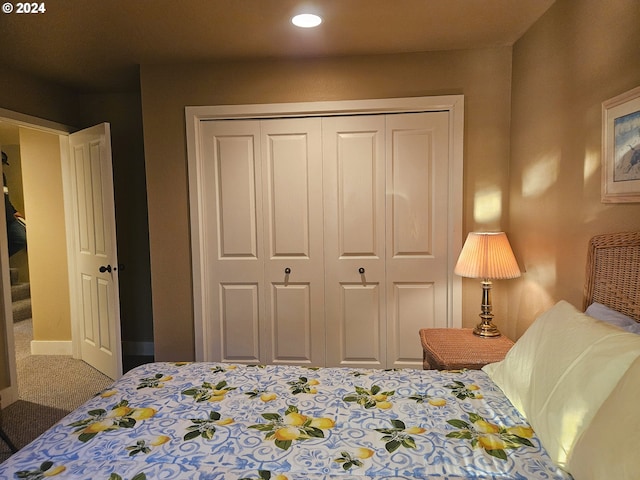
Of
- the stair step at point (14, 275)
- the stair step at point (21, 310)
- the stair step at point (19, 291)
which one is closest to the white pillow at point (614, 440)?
the stair step at point (21, 310)

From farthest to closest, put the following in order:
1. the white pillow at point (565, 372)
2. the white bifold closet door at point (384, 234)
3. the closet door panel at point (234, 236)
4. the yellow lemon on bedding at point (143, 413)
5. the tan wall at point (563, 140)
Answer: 1. the closet door panel at point (234, 236)
2. the white bifold closet door at point (384, 234)
3. the tan wall at point (563, 140)
4. the yellow lemon on bedding at point (143, 413)
5. the white pillow at point (565, 372)

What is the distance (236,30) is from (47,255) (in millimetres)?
3002

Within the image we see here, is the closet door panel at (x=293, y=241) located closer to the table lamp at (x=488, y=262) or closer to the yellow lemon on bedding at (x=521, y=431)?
the table lamp at (x=488, y=262)

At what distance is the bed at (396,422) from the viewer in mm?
1093

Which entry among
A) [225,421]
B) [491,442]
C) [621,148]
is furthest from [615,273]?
[225,421]

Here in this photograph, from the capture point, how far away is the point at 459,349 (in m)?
2.29

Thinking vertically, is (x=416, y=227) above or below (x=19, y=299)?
above

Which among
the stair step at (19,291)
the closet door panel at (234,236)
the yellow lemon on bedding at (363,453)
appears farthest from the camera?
the stair step at (19,291)

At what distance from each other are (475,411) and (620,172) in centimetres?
106

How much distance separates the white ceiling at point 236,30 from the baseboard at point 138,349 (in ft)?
8.07

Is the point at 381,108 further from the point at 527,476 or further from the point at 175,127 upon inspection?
the point at 527,476

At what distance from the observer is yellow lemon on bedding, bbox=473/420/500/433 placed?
4.32 feet

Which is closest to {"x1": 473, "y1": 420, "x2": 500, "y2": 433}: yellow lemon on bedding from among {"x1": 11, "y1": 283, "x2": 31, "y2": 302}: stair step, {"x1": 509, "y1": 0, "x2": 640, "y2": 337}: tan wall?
{"x1": 509, "y1": 0, "x2": 640, "y2": 337}: tan wall

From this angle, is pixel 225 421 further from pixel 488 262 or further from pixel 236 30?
pixel 236 30
